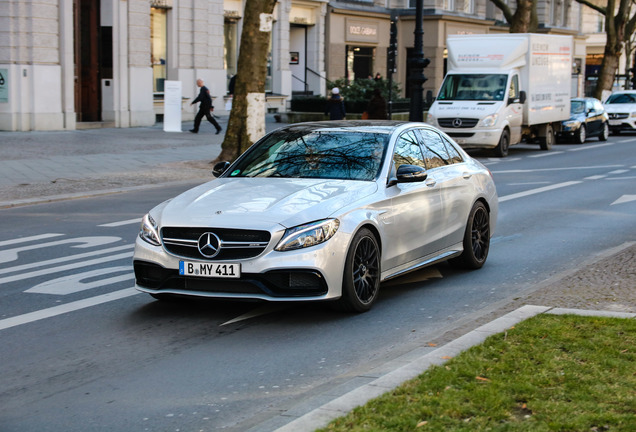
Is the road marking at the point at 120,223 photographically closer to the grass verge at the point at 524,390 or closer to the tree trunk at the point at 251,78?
the grass verge at the point at 524,390

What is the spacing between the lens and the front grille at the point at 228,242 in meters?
7.15

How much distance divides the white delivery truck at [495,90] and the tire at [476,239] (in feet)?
50.4

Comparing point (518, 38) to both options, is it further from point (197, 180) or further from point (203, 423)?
point (203, 423)

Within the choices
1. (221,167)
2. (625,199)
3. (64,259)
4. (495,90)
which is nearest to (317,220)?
(221,167)

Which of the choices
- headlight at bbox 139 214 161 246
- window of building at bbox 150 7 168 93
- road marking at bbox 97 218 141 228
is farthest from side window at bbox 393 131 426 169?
window of building at bbox 150 7 168 93

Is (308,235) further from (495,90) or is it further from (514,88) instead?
(514,88)

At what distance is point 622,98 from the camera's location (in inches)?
1537

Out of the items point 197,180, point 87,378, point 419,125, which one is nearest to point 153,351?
point 87,378

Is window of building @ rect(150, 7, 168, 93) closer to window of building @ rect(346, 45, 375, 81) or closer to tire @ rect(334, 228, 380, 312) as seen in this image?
window of building @ rect(346, 45, 375, 81)

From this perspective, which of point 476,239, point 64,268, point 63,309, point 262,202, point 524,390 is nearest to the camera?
point 524,390

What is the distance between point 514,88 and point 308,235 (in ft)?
66.7

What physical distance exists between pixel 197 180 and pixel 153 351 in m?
12.7

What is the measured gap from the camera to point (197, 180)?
19.2 metres

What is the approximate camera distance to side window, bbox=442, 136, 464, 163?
383 inches
